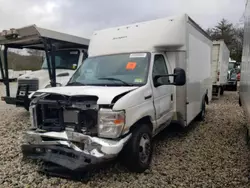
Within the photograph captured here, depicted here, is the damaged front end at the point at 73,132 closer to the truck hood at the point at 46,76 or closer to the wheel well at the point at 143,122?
the wheel well at the point at 143,122

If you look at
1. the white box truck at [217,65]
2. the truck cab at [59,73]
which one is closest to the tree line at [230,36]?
the white box truck at [217,65]

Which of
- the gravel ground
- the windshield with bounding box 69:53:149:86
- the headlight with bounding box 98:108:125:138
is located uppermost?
the windshield with bounding box 69:53:149:86

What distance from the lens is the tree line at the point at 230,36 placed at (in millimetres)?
35581

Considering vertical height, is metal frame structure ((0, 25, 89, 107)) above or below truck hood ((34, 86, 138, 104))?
above

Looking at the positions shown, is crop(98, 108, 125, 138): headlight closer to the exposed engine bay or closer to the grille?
the exposed engine bay

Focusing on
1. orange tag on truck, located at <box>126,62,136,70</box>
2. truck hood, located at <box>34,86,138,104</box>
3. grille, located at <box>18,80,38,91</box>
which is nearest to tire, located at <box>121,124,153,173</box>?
truck hood, located at <box>34,86,138,104</box>

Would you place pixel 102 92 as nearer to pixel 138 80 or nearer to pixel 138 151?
pixel 138 80

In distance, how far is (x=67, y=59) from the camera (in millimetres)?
8422

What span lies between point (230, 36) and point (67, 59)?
121ft

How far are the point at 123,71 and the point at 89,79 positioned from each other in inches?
27.4

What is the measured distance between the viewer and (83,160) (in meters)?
3.31

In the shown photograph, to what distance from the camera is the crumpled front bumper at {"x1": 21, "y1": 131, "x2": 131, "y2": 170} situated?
3.30 meters

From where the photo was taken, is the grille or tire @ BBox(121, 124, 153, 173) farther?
the grille

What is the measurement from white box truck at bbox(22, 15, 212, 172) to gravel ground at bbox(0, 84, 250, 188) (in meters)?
0.35
